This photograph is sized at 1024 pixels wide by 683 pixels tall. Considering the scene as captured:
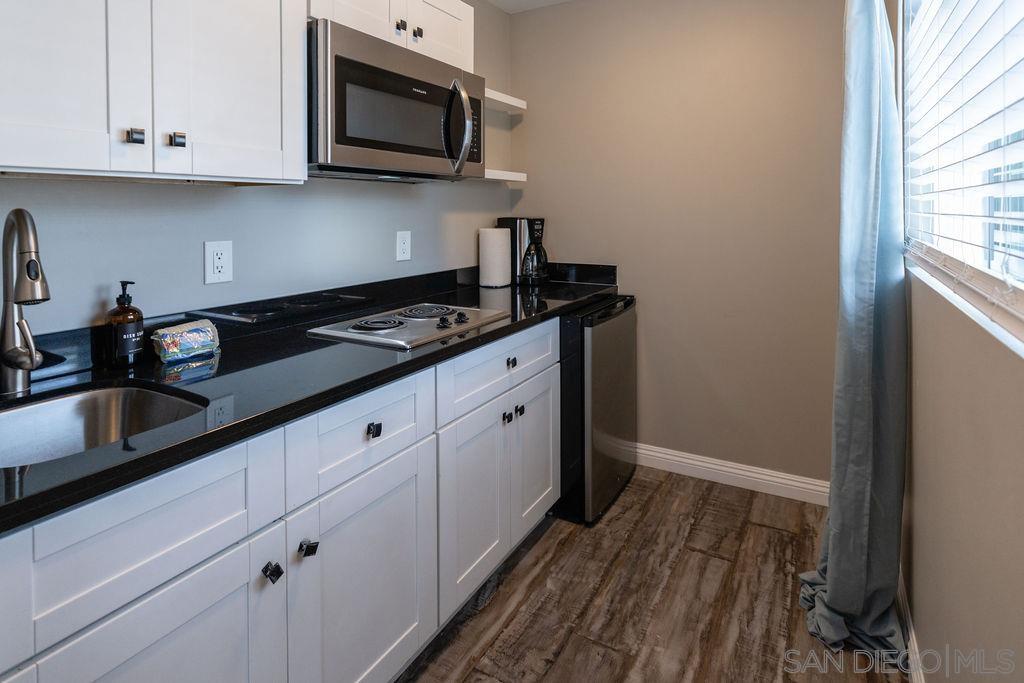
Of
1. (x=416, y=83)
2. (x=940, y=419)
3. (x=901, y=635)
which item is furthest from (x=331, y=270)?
(x=901, y=635)

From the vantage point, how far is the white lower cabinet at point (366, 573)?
1.27 metres

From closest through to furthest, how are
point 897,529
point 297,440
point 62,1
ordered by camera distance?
1. point 62,1
2. point 297,440
3. point 897,529

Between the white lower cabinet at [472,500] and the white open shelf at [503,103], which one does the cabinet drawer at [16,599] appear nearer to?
the white lower cabinet at [472,500]

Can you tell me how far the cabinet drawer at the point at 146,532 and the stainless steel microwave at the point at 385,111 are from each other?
89cm

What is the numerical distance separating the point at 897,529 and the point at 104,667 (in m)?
1.83

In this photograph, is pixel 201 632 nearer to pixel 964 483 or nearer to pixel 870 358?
pixel 964 483

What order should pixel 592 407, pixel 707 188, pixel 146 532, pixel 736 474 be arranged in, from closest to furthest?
pixel 146 532, pixel 592 407, pixel 707 188, pixel 736 474

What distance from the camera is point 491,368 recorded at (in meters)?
1.95

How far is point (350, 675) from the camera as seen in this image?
55.7 inches

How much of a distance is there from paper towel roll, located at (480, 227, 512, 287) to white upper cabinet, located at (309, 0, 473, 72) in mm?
803

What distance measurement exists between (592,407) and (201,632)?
5.56ft

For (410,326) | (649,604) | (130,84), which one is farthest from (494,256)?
(130,84)

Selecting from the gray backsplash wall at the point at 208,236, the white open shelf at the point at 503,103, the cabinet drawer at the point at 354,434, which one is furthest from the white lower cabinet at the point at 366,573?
the white open shelf at the point at 503,103

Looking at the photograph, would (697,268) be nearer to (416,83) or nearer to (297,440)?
(416,83)
